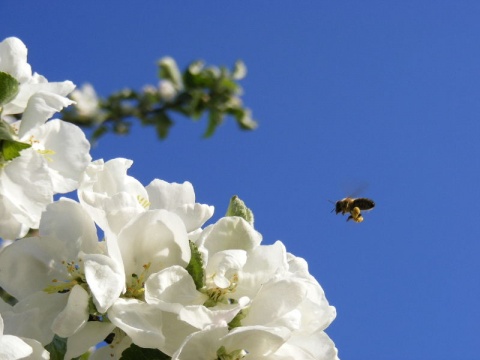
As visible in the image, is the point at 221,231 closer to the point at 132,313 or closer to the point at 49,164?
the point at 132,313

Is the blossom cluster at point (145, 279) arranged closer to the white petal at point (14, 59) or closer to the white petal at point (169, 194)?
the white petal at point (169, 194)

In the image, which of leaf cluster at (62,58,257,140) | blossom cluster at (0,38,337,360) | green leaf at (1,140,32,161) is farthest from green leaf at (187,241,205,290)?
leaf cluster at (62,58,257,140)

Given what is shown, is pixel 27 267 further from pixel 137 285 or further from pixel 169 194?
pixel 169 194

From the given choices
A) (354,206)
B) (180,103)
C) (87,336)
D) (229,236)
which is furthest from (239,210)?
(180,103)

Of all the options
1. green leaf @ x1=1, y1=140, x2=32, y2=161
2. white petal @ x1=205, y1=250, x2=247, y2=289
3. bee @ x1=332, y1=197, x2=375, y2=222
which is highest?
bee @ x1=332, y1=197, x2=375, y2=222

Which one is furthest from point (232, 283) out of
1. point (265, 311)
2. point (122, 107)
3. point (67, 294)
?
point (122, 107)

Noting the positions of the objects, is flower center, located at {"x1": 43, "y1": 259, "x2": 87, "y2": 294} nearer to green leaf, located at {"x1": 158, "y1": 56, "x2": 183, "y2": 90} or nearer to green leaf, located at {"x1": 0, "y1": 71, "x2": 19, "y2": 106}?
green leaf, located at {"x1": 0, "y1": 71, "x2": 19, "y2": 106}
